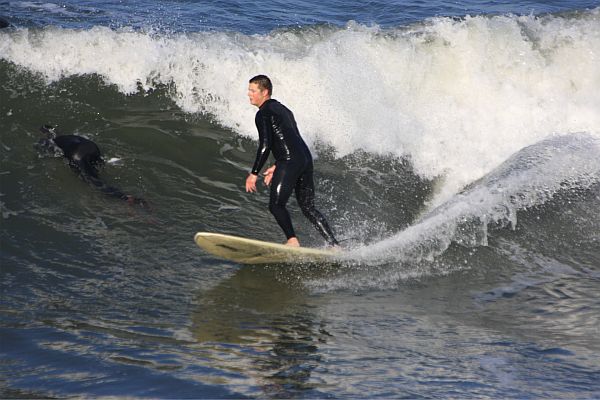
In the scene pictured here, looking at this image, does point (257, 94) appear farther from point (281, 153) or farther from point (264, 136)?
point (281, 153)

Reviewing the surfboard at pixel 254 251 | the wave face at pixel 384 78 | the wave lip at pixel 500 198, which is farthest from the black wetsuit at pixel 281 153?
the wave face at pixel 384 78

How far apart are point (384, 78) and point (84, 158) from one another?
16.9 ft

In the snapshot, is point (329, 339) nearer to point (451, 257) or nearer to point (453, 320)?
point (453, 320)

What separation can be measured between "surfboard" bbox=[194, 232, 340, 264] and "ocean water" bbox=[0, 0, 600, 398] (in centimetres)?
13

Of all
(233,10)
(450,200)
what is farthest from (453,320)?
(233,10)

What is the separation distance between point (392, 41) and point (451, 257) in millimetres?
5956

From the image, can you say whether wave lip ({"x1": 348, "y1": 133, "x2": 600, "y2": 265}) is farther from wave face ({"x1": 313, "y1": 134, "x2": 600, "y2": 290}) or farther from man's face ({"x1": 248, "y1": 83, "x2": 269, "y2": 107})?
man's face ({"x1": 248, "y1": 83, "x2": 269, "y2": 107})

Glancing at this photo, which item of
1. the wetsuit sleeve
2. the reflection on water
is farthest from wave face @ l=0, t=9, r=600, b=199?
the reflection on water

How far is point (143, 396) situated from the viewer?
194 inches

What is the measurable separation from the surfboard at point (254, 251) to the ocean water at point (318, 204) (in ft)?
0.43

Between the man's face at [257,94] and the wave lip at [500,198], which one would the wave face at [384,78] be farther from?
the man's face at [257,94]

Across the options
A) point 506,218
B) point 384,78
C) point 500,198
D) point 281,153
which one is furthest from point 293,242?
point 384,78

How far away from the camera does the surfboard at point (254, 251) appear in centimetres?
749

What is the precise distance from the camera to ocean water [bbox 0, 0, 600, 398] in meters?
5.70
